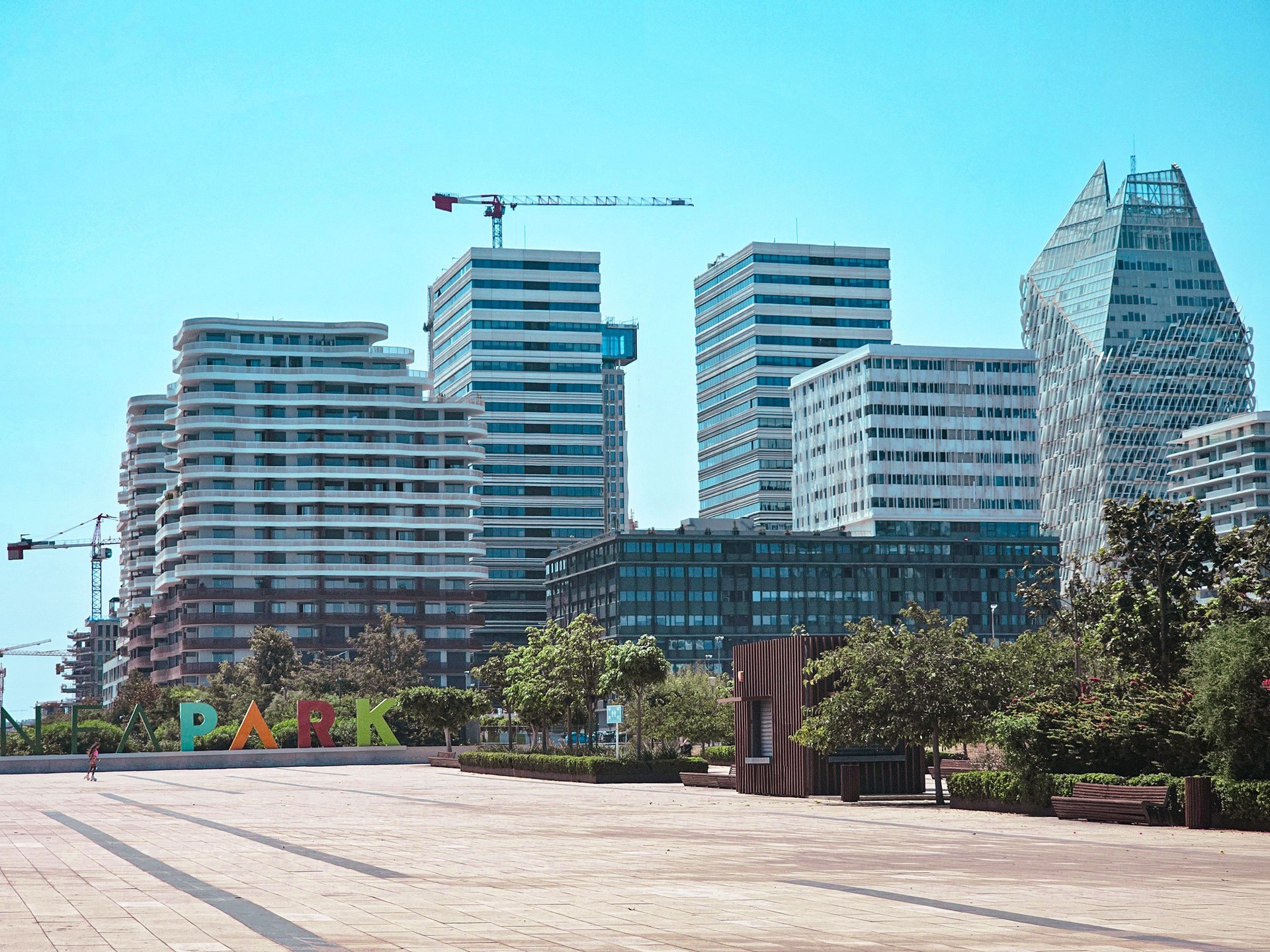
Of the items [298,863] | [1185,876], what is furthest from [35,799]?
[1185,876]

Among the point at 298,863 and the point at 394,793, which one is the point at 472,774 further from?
the point at 298,863

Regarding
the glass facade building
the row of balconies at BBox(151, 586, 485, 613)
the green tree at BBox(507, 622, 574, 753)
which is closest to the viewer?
the green tree at BBox(507, 622, 574, 753)

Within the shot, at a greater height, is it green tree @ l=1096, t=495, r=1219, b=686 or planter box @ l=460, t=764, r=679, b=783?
green tree @ l=1096, t=495, r=1219, b=686

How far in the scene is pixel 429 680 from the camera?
15650cm

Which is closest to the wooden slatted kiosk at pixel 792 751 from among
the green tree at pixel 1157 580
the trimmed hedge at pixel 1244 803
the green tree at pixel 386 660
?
the green tree at pixel 1157 580

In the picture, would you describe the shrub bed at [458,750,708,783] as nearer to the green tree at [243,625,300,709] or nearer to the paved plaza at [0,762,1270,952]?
the paved plaza at [0,762,1270,952]

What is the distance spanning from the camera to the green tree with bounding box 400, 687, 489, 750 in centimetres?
8719

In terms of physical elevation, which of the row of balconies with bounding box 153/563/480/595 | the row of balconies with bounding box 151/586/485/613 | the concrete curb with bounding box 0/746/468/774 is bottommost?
the concrete curb with bounding box 0/746/468/774

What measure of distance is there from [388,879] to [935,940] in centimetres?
907

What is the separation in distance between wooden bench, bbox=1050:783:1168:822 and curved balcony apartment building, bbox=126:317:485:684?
12706 cm

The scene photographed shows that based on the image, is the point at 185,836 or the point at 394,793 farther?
the point at 394,793

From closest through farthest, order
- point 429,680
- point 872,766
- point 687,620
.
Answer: point 872,766 < point 429,680 < point 687,620

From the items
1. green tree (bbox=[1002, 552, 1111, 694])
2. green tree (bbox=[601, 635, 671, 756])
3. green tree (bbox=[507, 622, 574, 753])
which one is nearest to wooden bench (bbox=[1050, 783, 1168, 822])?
green tree (bbox=[1002, 552, 1111, 694])

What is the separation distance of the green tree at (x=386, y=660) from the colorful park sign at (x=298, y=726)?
2456 centimetres
